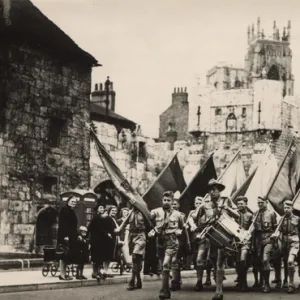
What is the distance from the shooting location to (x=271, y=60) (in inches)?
4016

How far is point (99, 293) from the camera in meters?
11.9

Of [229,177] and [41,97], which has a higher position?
[41,97]

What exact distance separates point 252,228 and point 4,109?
1161cm

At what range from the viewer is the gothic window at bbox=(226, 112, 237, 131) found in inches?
2382

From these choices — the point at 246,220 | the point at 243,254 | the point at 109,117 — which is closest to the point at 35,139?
the point at 246,220

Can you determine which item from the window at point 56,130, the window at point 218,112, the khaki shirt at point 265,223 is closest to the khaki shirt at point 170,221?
the khaki shirt at point 265,223

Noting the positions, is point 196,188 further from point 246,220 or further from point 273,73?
point 273,73

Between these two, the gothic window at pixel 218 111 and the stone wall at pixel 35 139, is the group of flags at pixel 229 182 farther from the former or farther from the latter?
the gothic window at pixel 218 111

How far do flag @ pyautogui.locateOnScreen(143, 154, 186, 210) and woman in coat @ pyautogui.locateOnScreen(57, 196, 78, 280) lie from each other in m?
2.38

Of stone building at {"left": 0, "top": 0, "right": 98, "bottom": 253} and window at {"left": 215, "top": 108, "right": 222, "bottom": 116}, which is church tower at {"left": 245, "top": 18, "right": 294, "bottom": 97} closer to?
window at {"left": 215, "top": 108, "right": 222, "bottom": 116}

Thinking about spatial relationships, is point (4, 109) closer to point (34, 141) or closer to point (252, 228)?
point (34, 141)

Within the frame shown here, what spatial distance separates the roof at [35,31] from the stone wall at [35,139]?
11.8 inches

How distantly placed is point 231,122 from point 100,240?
4707 centimetres

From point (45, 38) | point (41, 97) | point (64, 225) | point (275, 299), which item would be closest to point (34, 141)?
point (41, 97)
